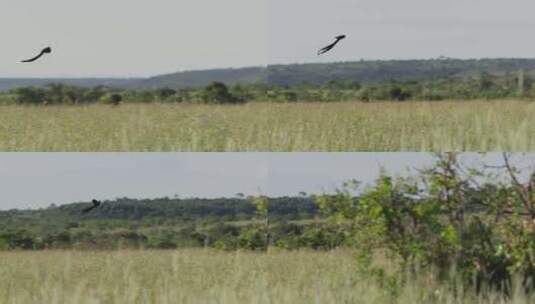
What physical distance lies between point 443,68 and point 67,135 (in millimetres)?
2539

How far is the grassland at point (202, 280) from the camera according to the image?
8.97 meters

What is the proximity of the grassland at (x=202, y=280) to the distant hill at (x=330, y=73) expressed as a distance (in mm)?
1386

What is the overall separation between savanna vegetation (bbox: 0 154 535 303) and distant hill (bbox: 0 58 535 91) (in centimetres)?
77

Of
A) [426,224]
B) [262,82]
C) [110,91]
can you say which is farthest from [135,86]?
[426,224]

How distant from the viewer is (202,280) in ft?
30.2

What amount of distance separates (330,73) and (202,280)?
5.63 ft

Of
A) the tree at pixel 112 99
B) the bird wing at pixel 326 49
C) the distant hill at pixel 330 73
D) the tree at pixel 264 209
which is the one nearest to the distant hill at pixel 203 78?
the distant hill at pixel 330 73

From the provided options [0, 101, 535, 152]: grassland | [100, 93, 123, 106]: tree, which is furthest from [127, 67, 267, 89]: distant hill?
[0, 101, 535, 152]: grassland

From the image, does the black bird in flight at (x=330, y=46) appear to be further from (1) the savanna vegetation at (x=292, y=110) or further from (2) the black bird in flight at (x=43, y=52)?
(2) the black bird in flight at (x=43, y=52)

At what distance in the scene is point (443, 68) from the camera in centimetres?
875

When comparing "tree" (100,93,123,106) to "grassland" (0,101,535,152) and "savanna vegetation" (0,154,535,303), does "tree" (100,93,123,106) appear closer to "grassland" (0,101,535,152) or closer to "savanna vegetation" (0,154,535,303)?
"grassland" (0,101,535,152)

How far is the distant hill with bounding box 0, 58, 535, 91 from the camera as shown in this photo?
8633 mm

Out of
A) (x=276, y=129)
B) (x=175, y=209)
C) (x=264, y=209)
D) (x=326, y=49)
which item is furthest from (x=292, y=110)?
(x=175, y=209)

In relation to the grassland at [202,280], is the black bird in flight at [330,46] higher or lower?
higher
